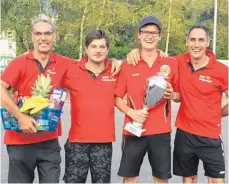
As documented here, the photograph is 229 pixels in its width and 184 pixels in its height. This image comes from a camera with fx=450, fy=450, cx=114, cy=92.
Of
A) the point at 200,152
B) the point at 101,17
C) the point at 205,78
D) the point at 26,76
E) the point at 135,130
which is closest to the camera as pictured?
the point at 26,76

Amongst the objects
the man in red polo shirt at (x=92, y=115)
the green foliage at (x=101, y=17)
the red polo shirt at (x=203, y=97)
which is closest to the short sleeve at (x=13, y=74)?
the man in red polo shirt at (x=92, y=115)

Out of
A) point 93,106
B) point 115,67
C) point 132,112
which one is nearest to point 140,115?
point 132,112

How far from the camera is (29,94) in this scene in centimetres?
480

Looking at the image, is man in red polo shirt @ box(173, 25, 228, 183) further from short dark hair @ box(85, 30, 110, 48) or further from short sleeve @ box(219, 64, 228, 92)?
short dark hair @ box(85, 30, 110, 48)

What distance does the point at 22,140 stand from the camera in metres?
4.85

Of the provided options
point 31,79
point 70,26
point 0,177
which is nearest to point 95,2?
point 70,26

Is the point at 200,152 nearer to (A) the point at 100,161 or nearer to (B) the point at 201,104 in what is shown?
(B) the point at 201,104

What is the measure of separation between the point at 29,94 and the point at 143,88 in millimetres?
1250

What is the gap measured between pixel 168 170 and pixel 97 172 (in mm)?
812

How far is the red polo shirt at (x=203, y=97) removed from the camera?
5.21 m

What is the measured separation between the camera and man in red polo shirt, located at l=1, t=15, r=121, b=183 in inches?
188

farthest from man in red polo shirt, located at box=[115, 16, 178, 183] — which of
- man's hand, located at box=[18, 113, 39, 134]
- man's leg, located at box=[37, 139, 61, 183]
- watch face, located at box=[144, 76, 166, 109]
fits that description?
man's hand, located at box=[18, 113, 39, 134]

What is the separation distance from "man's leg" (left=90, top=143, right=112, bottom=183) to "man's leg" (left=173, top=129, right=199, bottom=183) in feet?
3.03

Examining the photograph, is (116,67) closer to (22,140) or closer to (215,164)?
(22,140)
